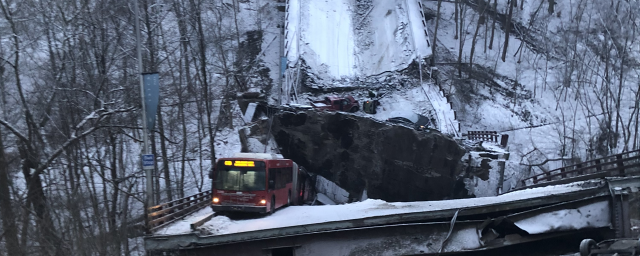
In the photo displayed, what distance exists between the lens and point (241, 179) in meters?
16.9

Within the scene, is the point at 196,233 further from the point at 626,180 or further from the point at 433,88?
the point at 433,88

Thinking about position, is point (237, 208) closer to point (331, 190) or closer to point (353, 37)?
point (331, 190)

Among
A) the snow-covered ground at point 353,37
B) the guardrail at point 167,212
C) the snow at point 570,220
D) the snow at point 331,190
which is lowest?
the snow at point 331,190

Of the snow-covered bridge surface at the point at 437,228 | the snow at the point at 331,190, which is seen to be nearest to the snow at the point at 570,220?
the snow-covered bridge surface at the point at 437,228

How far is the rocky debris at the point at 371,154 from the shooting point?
2670cm

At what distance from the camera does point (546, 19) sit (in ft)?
162

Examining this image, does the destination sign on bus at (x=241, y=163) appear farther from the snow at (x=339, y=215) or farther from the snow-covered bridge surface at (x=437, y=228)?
the snow-covered bridge surface at (x=437, y=228)

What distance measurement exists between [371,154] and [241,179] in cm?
1263

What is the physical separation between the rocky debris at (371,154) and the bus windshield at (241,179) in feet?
39.5

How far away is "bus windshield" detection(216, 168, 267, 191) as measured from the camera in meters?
16.8

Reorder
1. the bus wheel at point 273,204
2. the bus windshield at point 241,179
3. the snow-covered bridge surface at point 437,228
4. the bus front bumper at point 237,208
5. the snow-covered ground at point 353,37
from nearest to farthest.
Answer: the snow-covered bridge surface at point 437,228 < the bus front bumper at point 237,208 < the bus windshield at point 241,179 < the bus wheel at point 273,204 < the snow-covered ground at point 353,37

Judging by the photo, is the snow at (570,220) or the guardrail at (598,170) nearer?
the snow at (570,220)

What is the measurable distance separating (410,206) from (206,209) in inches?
311

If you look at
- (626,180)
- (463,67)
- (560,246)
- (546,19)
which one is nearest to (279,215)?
(560,246)
